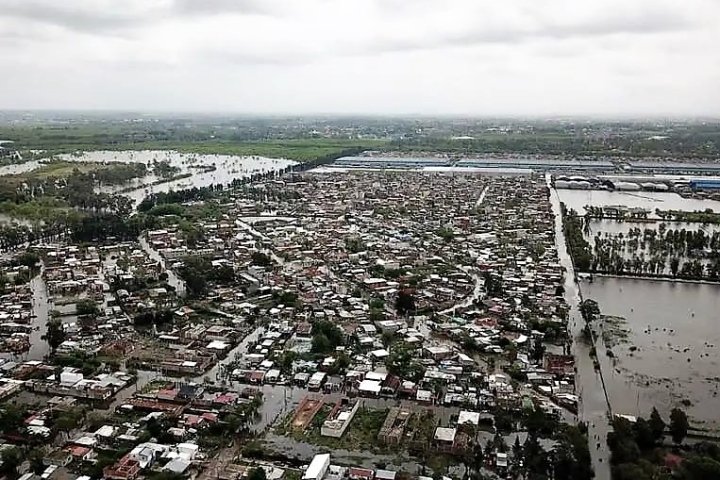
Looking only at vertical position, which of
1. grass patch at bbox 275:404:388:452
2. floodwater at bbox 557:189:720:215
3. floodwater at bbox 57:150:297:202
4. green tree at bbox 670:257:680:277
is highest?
floodwater at bbox 57:150:297:202

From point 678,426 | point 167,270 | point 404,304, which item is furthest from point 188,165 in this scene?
point 678,426

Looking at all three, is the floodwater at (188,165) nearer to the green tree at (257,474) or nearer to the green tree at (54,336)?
the green tree at (54,336)

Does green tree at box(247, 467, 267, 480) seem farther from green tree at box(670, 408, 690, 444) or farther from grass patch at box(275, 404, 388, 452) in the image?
green tree at box(670, 408, 690, 444)

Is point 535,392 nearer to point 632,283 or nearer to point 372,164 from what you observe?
point 632,283

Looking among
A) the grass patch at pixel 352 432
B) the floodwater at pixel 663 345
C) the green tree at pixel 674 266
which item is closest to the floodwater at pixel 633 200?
the green tree at pixel 674 266

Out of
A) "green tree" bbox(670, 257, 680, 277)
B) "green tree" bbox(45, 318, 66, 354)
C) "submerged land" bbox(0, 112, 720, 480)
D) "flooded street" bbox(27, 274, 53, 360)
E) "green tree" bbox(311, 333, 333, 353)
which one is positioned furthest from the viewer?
"green tree" bbox(670, 257, 680, 277)

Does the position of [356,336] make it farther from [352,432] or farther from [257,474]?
[257,474]

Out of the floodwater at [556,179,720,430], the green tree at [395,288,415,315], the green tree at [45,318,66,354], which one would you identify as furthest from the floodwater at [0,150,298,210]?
the floodwater at [556,179,720,430]
